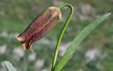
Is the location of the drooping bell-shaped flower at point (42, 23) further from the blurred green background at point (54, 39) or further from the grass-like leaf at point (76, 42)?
the blurred green background at point (54, 39)

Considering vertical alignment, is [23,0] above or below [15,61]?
below

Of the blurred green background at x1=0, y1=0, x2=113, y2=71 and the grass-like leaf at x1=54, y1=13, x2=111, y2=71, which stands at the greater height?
the grass-like leaf at x1=54, y1=13, x2=111, y2=71

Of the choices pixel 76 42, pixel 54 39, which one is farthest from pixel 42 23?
pixel 54 39

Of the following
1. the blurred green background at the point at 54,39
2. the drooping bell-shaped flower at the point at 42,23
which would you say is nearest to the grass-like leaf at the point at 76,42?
the drooping bell-shaped flower at the point at 42,23

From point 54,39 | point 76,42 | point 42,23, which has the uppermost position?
point 42,23

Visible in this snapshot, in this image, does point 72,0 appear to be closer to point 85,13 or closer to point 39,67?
point 85,13

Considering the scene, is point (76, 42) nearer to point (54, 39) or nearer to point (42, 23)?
point (42, 23)

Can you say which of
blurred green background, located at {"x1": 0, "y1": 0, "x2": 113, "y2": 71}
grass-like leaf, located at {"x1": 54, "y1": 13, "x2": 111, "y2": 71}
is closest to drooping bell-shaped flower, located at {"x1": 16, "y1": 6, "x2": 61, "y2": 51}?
grass-like leaf, located at {"x1": 54, "y1": 13, "x2": 111, "y2": 71}

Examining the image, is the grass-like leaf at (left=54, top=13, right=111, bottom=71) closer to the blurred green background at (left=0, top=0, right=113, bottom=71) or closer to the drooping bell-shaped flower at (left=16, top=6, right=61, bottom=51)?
the drooping bell-shaped flower at (left=16, top=6, right=61, bottom=51)

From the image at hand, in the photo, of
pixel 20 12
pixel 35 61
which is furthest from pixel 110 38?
pixel 35 61
